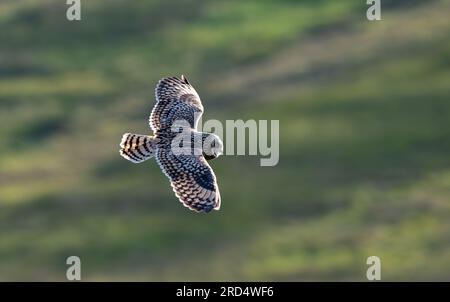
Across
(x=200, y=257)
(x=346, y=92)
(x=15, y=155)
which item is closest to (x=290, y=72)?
(x=346, y=92)

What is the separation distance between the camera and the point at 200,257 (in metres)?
40.0

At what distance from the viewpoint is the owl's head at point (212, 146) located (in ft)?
66.4

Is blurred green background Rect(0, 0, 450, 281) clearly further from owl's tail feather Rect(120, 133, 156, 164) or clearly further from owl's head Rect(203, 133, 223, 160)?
owl's head Rect(203, 133, 223, 160)

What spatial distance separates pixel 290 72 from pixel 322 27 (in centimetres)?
573

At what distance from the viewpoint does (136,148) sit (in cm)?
2066

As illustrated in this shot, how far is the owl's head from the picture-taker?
2025 centimetres

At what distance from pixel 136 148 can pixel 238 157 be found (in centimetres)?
2707

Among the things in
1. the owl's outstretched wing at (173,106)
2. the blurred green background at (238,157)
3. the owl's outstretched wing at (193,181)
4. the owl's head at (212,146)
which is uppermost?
the blurred green background at (238,157)

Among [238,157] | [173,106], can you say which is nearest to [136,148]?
[173,106]

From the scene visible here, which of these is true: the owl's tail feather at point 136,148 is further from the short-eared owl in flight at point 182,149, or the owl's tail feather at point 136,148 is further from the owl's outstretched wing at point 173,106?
the owl's outstretched wing at point 173,106

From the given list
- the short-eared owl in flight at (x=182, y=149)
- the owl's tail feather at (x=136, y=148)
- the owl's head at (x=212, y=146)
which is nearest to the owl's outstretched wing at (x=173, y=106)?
the short-eared owl in flight at (x=182, y=149)

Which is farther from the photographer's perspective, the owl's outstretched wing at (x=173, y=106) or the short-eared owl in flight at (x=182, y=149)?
the owl's outstretched wing at (x=173, y=106)

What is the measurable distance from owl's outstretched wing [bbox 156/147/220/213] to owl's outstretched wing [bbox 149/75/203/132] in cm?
109

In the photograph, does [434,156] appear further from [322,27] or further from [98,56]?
[98,56]
